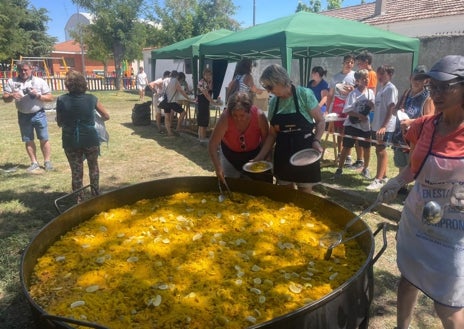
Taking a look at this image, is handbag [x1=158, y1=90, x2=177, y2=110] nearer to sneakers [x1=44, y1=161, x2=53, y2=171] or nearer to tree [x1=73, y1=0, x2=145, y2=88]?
sneakers [x1=44, y1=161, x2=53, y2=171]

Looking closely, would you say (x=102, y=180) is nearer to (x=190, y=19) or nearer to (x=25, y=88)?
(x=25, y=88)

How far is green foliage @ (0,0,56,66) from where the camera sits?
27875mm

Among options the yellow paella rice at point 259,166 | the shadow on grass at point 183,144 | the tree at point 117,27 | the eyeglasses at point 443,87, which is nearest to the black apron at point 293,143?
the yellow paella rice at point 259,166

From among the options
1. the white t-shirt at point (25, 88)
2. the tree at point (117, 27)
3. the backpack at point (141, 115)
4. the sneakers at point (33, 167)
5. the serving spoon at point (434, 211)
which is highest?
the tree at point (117, 27)

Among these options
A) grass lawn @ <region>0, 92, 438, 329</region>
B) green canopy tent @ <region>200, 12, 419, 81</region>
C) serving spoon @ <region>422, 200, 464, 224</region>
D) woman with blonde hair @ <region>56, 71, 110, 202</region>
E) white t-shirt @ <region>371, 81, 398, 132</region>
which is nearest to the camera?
serving spoon @ <region>422, 200, 464, 224</region>

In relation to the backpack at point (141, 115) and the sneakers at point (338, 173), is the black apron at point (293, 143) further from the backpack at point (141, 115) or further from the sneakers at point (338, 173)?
the backpack at point (141, 115)

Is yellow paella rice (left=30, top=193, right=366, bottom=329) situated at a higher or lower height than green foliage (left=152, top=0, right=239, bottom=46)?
lower

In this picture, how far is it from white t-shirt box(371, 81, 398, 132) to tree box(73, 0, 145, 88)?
24.9 metres

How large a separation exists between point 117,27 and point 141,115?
65.8ft

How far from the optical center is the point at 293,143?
324 cm

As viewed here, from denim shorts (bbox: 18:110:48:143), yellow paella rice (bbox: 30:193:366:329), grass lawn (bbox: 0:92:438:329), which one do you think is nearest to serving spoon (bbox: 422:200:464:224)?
yellow paella rice (bbox: 30:193:366:329)

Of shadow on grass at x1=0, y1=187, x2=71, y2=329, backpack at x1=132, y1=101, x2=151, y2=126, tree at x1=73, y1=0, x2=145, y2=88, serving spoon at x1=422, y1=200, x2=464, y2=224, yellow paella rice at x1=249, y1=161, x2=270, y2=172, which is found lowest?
shadow on grass at x1=0, y1=187, x2=71, y2=329

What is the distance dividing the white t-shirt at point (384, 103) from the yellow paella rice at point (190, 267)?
10.8 feet

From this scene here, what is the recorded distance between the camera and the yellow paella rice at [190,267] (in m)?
1.68
